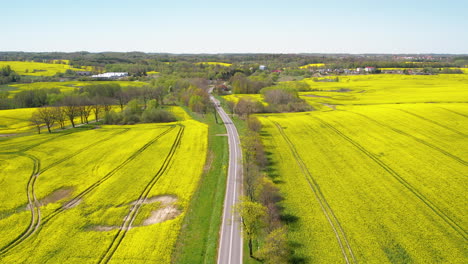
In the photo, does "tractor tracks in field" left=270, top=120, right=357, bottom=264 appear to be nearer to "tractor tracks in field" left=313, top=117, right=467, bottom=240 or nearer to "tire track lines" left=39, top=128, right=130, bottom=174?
"tractor tracks in field" left=313, top=117, right=467, bottom=240

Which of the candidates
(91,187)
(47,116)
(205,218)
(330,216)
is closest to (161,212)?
(205,218)

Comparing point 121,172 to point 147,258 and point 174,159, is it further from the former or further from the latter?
point 147,258

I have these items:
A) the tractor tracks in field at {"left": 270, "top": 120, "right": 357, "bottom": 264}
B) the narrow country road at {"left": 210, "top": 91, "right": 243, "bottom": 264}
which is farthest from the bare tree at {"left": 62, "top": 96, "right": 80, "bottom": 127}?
the tractor tracks in field at {"left": 270, "top": 120, "right": 357, "bottom": 264}

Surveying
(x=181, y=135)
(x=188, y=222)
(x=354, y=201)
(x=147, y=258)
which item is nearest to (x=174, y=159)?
(x=181, y=135)

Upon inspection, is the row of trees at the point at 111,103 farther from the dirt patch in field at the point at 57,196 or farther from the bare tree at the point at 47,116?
the dirt patch in field at the point at 57,196

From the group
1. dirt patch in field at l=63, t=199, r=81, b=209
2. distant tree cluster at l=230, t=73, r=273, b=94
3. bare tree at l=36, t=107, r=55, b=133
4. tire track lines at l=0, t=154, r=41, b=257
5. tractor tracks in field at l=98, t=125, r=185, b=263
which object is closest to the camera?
tractor tracks in field at l=98, t=125, r=185, b=263
